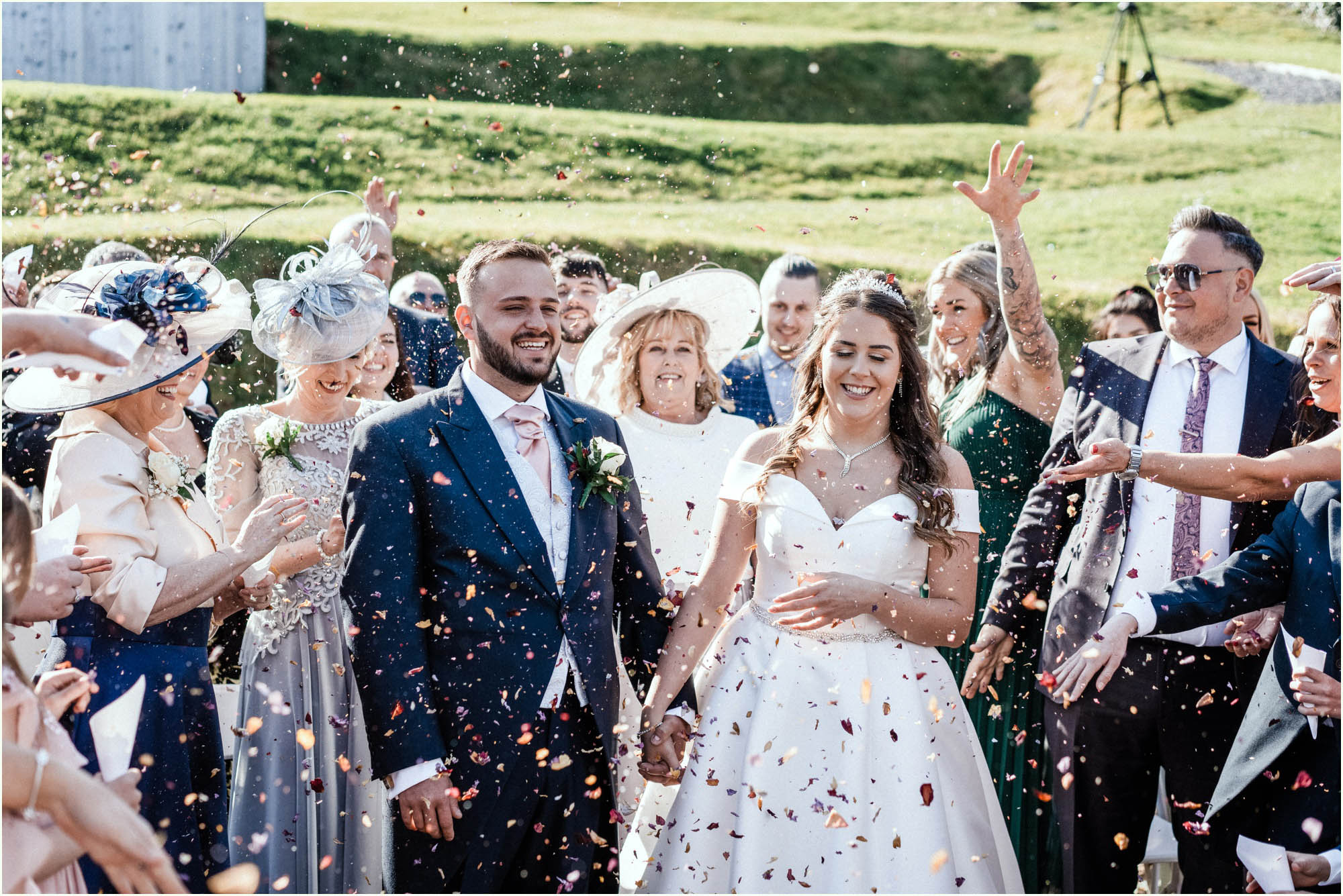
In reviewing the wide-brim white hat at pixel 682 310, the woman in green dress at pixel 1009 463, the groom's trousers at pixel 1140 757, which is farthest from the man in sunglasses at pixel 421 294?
the groom's trousers at pixel 1140 757

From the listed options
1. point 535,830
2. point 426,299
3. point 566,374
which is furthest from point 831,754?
point 426,299

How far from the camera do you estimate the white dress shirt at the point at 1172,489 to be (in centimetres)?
462

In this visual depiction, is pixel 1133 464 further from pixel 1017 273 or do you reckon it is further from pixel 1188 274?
pixel 1017 273

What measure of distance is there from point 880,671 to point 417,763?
58.1 inches

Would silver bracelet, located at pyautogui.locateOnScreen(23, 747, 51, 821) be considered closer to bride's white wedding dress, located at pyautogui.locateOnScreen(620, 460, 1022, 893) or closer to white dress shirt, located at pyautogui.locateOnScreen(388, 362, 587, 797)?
white dress shirt, located at pyautogui.locateOnScreen(388, 362, 587, 797)

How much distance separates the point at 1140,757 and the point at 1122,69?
2691 cm

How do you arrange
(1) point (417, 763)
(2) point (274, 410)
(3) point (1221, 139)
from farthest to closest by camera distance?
(3) point (1221, 139) → (2) point (274, 410) → (1) point (417, 763)

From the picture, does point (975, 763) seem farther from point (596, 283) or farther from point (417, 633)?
point (596, 283)

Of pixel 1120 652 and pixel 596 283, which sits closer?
pixel 1120 652

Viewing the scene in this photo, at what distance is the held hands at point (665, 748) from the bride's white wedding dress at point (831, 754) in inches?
2.3

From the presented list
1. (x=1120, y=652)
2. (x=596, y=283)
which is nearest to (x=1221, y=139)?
(x=596, y=283)

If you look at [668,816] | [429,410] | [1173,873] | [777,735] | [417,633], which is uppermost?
Answer: [429,410]

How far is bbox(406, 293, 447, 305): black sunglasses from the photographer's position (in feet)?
24.7

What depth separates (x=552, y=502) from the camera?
4039 mm
